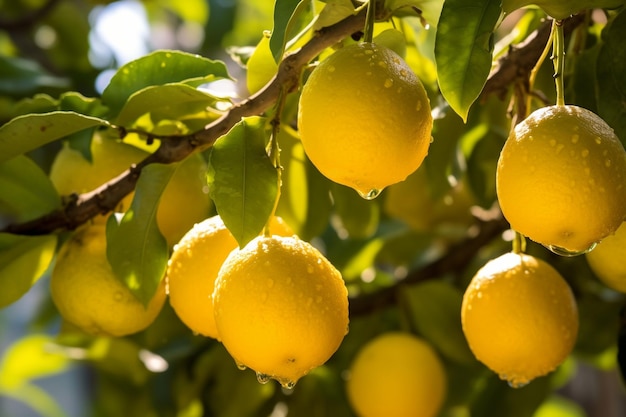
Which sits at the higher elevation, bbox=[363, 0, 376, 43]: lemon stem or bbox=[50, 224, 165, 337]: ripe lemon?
bbox=[363, 0, 376, 43]: lemon stem

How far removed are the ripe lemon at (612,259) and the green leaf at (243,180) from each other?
260 mm

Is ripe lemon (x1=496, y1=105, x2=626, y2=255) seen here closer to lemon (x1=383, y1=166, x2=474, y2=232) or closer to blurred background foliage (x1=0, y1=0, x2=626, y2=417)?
blurred background foliage (x1=0, y1=0, x2=626, y2=417)

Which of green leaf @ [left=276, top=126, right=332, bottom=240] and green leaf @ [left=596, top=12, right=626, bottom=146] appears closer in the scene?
green leaf @ [left=596, top=12, right=626, bottom=146]

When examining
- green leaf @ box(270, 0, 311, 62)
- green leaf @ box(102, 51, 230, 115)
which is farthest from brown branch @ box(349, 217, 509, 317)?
green leaf @ box(270, 0, 311, 62)

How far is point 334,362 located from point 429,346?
0.19 m

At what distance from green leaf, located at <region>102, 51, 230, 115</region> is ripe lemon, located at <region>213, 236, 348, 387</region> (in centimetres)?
21

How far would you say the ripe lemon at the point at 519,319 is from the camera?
1.94 ft

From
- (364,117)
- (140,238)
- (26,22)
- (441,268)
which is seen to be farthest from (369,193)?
(26,22)

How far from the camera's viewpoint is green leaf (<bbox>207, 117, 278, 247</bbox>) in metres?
0.54

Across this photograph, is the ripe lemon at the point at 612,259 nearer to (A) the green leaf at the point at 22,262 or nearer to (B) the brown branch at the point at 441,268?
(B) the brown branch at the point at 441,268

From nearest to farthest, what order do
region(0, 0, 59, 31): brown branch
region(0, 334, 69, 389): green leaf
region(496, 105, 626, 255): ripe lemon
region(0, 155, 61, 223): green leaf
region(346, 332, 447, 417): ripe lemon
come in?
region(496, 105, 626, 255): ripe lemon
region(0, 155, 61, 223): green leaf
region(346, 332, 447, 417): ripe lemon
region(0, 334, 69, 389): green leaf
region(0, 0, 59, 31): brown branch

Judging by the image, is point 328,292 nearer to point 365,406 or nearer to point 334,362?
point 365,406

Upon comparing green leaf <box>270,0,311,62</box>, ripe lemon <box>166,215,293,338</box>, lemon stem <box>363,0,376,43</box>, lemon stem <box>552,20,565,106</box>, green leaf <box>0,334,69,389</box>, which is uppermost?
green leaf <box>270,0,311,62</box>

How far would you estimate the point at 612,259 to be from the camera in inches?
24.1
